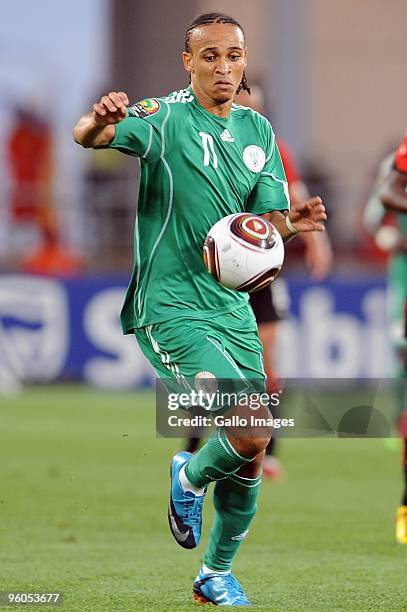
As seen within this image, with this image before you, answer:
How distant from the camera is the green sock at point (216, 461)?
5.55 meters

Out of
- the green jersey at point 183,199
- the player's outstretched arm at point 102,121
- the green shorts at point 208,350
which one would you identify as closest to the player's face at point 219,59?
the green jersey at point 183,199

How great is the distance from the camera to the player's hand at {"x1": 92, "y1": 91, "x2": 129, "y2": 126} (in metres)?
5.29

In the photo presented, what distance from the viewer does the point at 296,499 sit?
30.4 ft

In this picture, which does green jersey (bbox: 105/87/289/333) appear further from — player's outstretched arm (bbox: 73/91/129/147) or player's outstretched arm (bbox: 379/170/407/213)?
player's outstretched arm (bbox: 379/170/407/213)

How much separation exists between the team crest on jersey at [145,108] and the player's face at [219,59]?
0.69ft

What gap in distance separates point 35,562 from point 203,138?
7.21 ft

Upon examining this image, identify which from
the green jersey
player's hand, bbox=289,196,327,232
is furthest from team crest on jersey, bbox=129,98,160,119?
player's hand, bbox=289,196,327,232

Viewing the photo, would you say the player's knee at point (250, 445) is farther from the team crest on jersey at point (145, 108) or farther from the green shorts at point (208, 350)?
the team crest on jersey at point (145, 108)

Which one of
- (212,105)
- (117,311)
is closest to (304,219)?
(212,105)

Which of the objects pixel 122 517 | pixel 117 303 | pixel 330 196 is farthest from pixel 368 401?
pixel 330 196

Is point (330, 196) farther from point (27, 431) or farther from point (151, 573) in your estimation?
point (151, 573)

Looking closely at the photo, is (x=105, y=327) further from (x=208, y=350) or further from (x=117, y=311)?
(x=208, y=350)

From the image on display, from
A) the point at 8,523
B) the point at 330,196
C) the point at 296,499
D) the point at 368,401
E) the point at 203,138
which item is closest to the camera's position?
the point at 203,138

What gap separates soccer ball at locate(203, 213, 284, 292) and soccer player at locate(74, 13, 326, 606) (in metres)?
0.18
